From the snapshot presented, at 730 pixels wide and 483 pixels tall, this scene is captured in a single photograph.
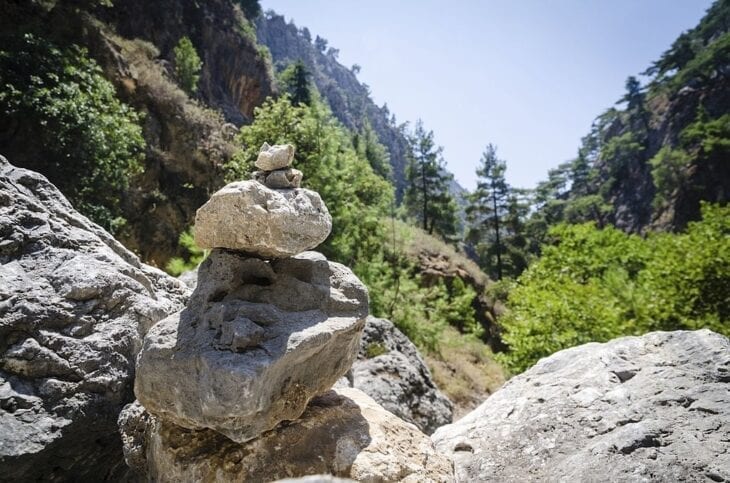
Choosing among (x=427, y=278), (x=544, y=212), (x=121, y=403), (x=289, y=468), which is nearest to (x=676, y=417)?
(x=289, y=468)

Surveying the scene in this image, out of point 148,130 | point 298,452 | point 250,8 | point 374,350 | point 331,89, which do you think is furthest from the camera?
point 331,89

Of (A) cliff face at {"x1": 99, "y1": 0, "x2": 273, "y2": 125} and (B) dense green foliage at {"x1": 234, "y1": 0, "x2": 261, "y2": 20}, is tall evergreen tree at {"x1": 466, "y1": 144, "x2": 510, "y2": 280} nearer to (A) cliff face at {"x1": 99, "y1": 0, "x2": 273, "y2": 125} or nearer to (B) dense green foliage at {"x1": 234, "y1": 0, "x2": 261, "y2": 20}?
(A) cliff face at {"x1": 99, "y1": 0, "x2": 273, "y2": 125}

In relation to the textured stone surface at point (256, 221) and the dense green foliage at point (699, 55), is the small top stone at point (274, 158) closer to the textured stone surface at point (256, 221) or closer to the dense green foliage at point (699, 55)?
the textured stone surface at point (256, 221)

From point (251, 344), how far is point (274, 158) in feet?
6.29

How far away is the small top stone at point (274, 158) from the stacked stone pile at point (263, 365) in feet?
0.03

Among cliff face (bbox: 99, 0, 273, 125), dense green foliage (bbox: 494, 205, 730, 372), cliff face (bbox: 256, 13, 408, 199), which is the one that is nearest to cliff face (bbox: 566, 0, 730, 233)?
dense green foliage (bbox: 494, 205, 730, 372)

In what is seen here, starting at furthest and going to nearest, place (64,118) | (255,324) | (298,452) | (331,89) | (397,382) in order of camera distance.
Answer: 1. (331,89)
2. (64,118)
3. (397,382)
4. (298,452)
5. (255,324)

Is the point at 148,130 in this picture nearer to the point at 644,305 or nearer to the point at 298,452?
the point at 298,452

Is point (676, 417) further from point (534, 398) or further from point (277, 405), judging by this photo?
point (277, 405)

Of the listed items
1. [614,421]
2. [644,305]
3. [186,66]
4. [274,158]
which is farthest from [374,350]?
[186,66]

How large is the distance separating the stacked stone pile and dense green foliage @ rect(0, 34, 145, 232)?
11.6 meters

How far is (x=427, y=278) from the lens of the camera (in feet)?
95.7

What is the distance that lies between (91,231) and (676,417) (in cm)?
672

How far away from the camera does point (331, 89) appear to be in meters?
139
